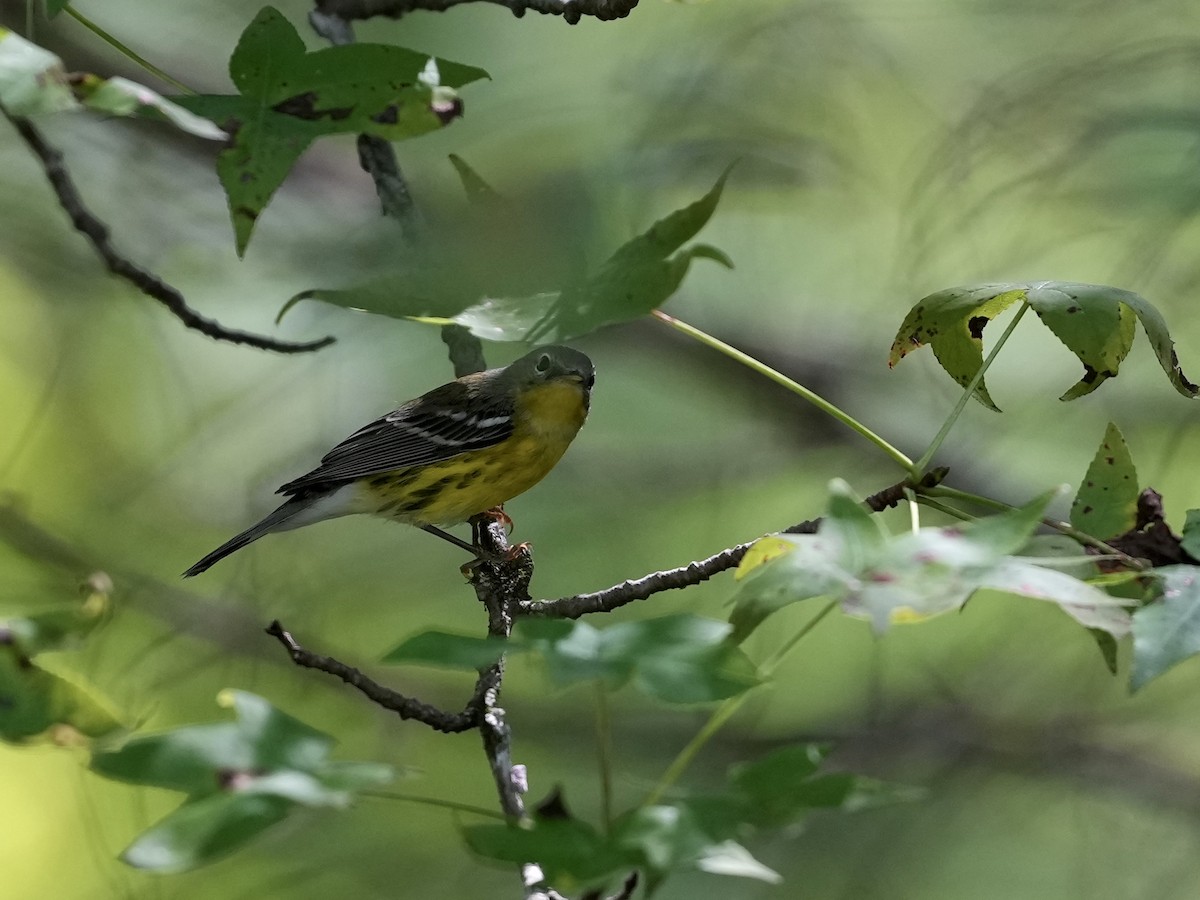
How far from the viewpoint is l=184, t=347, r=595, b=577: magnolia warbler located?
3.60 m

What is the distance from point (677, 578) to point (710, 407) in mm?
2829

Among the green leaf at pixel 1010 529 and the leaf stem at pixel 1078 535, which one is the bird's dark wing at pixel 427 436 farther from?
the green leaf at pixel 1010 529

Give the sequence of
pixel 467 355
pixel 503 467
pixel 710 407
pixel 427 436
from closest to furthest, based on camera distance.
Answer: pixel 467 355 < pixel 503 467 < pixel 427 436 < pixel 710 407

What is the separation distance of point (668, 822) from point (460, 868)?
132 inches

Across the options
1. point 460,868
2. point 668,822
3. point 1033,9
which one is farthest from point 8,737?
point 1033,9

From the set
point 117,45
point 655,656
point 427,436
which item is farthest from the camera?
point 427,436

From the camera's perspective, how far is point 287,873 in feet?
12.6

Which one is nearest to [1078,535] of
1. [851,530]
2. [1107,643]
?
[1107,643]

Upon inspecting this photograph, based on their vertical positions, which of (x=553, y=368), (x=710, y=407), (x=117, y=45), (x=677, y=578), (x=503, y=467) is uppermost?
(x=117, y=45)

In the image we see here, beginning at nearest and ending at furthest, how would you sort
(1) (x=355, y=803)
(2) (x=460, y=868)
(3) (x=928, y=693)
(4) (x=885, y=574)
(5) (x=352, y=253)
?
(1) (x=355, y=803)
(4) (x=885, y=574)
(5) (x=352, y=253)
(2) (x=460, y=868)
(3) (x=928, y=693)

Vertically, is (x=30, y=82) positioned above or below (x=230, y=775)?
above

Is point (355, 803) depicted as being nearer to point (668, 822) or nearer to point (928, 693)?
point (668, 822)

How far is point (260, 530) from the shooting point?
11.3ft

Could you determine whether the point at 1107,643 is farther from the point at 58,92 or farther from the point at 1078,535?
the point at 58,92
